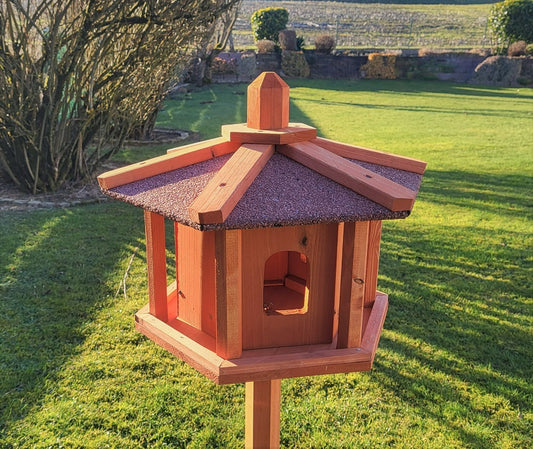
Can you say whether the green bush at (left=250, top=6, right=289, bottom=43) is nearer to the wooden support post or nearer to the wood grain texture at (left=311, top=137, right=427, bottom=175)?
the wood grain texture at (left=311, top=137, right=427, bottom=175)

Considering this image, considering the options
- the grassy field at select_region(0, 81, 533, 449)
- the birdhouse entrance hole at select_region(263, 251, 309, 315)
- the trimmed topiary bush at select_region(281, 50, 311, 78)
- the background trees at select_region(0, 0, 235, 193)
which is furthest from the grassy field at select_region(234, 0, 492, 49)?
the birdhouse entrance hole at select_region(263, 251, 309, 315)

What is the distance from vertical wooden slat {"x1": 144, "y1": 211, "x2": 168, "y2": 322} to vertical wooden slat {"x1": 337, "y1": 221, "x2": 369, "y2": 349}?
705 millimetres

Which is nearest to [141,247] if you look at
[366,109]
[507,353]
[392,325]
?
[392,325]

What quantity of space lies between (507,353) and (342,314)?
8.40ft

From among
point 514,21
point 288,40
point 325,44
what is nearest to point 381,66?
point 325,44

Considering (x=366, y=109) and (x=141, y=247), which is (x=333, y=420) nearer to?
(x=141, y=247)


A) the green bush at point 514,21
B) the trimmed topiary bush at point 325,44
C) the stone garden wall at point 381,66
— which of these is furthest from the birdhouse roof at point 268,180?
the green bush at point 514,21

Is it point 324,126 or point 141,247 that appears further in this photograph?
point 324,126

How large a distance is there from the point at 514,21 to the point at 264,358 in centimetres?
2741

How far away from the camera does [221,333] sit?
1776mm

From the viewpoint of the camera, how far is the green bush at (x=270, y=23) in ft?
89.7

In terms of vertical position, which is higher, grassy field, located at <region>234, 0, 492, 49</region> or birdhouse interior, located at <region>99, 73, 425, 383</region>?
grassy field, located at <region>234, 0, 492, 49</region>

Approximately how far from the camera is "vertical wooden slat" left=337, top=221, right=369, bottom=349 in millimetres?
1737

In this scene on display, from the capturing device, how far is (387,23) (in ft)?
160
